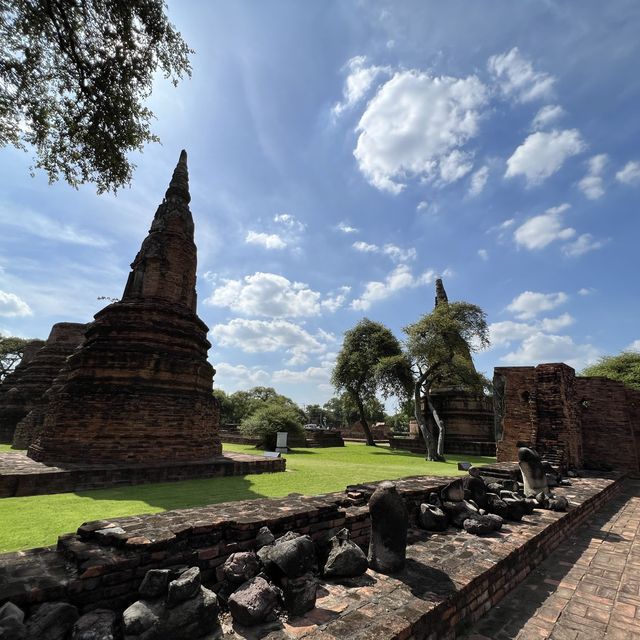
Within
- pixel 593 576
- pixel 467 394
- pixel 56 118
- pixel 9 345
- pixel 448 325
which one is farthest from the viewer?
pixel 9 345

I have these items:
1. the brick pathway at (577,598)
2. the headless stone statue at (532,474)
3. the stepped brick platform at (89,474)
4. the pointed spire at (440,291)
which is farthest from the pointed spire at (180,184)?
the pointed spire at (440,291)

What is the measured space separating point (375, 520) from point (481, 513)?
245cm

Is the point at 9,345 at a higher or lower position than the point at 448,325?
higher

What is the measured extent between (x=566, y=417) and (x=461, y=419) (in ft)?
44.8

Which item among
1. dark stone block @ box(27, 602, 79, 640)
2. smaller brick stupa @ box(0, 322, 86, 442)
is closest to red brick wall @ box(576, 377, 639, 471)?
dark stone block @ box(27, 602, 79, 640)

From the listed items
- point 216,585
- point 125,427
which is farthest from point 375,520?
point 125,427

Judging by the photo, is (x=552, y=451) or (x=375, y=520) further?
(x=552, y=451)

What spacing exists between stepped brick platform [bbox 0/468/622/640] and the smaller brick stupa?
706 inches

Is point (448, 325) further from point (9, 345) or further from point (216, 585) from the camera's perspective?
point (9, 345)

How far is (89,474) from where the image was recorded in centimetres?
716

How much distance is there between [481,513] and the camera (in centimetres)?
499

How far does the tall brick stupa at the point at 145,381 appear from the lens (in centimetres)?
867

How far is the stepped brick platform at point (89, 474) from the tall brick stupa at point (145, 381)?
0.57 metres

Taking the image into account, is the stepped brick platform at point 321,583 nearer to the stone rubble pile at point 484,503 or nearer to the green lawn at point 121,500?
the stone rubble pile at point 484,503
